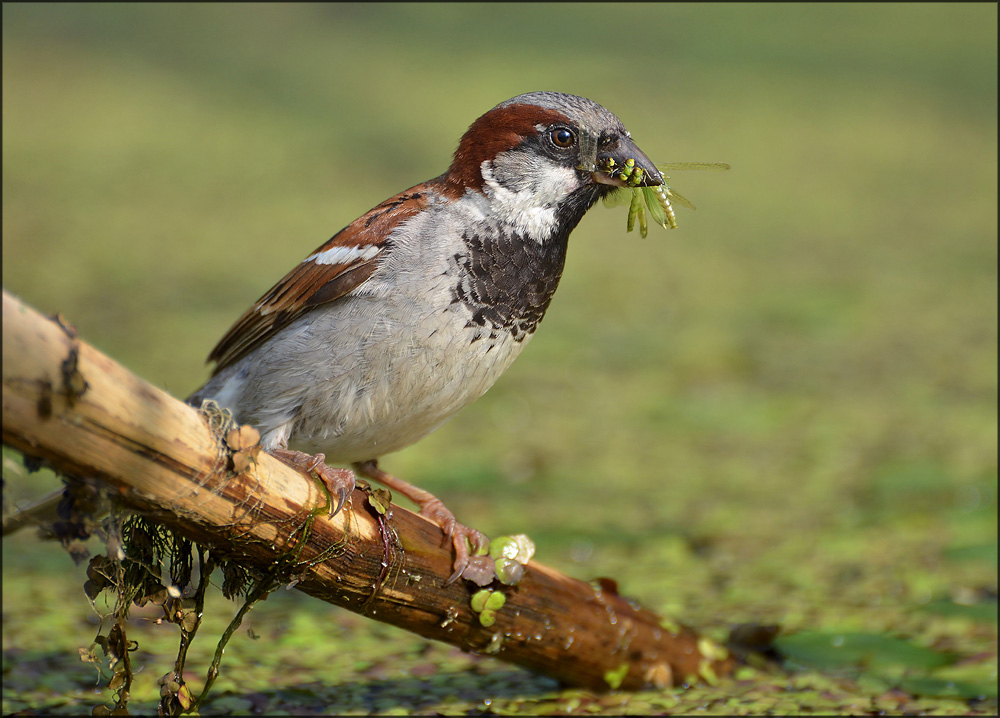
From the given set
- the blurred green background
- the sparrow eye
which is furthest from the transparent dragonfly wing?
the blurred green background

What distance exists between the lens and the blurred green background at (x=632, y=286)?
3.49 meters

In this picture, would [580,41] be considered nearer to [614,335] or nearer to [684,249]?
[684,249]

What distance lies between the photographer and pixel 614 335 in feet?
22.1

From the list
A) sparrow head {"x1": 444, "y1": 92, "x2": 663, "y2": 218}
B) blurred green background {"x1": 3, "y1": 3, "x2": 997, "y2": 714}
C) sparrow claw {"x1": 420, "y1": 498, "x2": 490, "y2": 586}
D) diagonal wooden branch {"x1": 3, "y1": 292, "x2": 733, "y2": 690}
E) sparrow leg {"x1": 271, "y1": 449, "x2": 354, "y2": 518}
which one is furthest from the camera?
blurred green background {"x1": 3, "y1": 3, "x2": 997, "y2": 714}

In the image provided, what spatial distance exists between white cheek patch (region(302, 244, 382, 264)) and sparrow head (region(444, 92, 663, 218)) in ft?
0.96

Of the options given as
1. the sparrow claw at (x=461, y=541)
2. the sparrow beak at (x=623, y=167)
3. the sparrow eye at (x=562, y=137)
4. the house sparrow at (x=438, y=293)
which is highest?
the sparrow eye at (x=562, y=137)

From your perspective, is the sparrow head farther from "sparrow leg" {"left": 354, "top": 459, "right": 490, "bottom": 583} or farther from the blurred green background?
the blurred green background

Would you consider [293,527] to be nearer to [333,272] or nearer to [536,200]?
[333,272]

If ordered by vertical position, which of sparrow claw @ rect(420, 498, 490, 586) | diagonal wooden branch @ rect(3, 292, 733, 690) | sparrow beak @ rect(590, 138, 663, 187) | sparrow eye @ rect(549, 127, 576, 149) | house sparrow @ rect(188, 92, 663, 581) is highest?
sparrow eye @ rect(549, 127, 576, 149)

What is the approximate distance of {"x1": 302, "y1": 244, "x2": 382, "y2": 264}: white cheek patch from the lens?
2.73 metres

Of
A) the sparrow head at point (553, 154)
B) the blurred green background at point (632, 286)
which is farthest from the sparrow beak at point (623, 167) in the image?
the blurred green background at point (632, 286)

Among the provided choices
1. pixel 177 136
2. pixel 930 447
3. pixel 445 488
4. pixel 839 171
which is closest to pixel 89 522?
pixel 445 488

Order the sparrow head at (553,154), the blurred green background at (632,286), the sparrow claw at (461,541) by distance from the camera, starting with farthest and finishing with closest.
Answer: the blurred green background at (632,286) → the sparrow head at (553,154) → the sparrow claw at (461,541)

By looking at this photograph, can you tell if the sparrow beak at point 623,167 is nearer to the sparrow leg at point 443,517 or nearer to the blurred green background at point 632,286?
the sparrow leg at point 443,517
